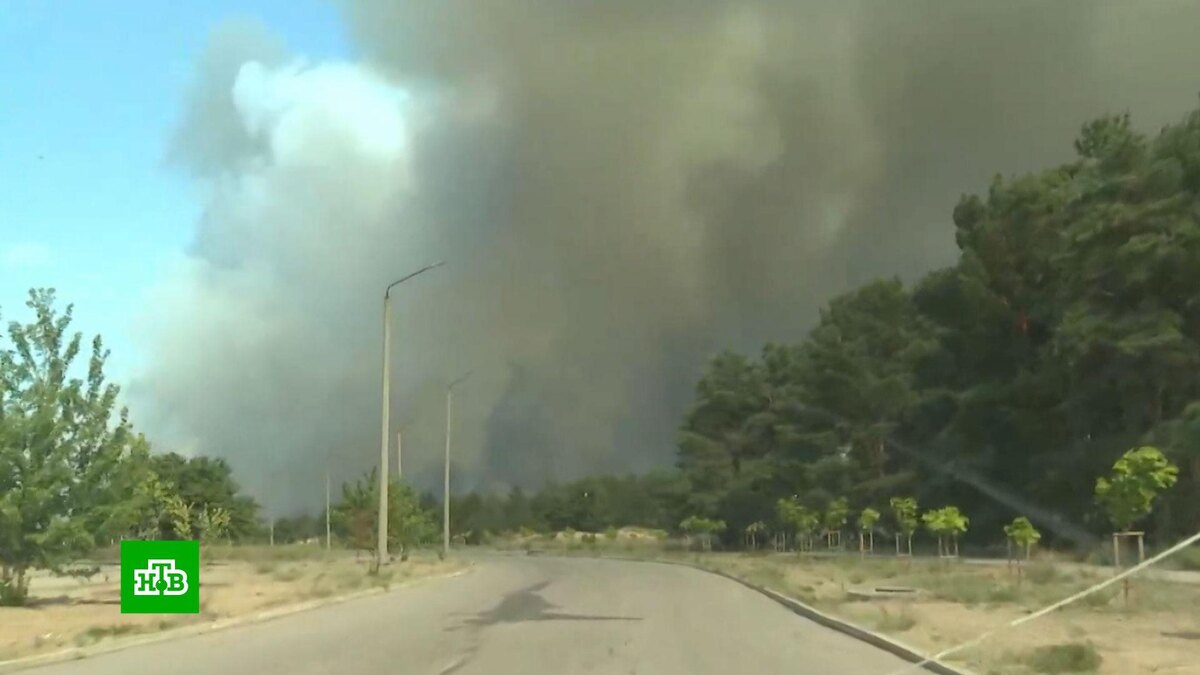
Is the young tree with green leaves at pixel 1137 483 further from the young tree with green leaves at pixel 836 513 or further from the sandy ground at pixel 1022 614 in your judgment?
the young tree with green leaves at pixel 836 513

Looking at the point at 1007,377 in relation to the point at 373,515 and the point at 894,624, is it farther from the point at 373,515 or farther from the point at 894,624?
the point at 894,624

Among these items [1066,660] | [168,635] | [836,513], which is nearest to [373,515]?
[836,513]

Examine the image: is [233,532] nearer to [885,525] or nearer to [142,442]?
[885,525]

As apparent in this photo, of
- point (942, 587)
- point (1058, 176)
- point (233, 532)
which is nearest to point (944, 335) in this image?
point (1058, 176)

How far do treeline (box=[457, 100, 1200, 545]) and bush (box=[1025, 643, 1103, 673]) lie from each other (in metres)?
32.7

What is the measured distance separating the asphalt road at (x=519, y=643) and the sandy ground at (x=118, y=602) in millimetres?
1310

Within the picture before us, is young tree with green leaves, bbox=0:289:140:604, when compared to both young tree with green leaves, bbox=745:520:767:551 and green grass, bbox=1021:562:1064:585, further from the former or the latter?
young tree with green leaves, bbox=745:520:767:551

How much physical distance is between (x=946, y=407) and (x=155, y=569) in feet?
195

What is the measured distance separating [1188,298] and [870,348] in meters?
37.8

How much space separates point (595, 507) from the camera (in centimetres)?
17275

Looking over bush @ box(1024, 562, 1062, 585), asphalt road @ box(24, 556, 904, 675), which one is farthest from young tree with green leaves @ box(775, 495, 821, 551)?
asphalt road @ box(24, 556, 904, 675)

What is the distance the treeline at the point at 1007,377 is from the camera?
50.9m

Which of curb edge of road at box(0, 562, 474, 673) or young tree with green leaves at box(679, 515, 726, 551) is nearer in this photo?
curb edge of road at box(0, 562, 474, 673)

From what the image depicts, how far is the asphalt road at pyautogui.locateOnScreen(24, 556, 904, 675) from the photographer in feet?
56.9
